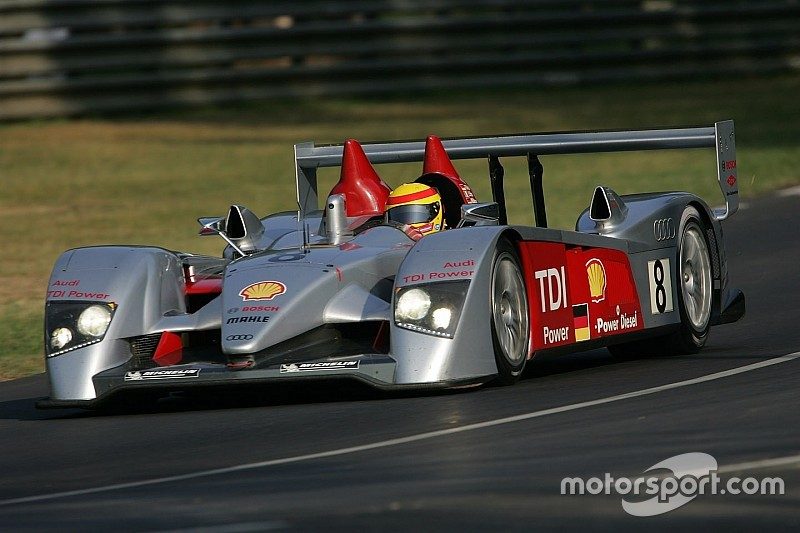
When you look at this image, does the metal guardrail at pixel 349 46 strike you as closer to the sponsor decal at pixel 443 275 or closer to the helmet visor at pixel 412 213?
the helmet visor at pixel 412 213

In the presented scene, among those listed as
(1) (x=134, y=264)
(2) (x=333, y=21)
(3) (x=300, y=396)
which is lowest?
(3) (x=300, y=396)

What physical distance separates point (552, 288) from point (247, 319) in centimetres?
154

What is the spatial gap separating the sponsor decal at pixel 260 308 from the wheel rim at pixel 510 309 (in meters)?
0.98

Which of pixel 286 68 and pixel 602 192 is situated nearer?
pixel 602 192

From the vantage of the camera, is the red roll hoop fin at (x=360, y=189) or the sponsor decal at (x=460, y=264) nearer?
the sponsor decal at (x=460, y=264)

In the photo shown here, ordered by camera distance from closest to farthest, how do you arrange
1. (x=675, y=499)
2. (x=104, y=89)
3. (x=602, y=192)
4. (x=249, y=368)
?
(x=675, y=499) < (x=249, y=368) < (x=602, y=192) < (x=104, y=89)

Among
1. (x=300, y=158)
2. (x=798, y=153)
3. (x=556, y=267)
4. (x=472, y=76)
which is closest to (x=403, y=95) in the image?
(x=472, y=76)

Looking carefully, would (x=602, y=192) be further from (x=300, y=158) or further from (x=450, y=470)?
(x=450, y=470)

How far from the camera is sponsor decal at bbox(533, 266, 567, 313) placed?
8.09 meters

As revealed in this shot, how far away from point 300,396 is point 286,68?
767 inches

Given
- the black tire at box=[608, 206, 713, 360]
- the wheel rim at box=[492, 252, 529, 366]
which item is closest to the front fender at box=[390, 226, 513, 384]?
the wheel rim at box=[492, 252, 529, 366]

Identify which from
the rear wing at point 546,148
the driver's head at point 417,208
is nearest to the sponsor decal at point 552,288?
the driver's head at point 417,208

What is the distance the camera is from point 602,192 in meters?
9.05

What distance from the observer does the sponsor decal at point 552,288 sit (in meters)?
8.09
